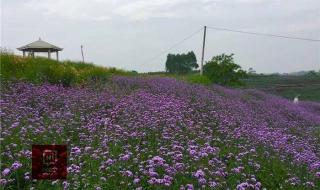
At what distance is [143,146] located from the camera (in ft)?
23.7

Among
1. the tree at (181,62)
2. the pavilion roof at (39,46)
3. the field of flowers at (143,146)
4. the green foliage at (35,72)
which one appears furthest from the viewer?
the tree at (181,62)

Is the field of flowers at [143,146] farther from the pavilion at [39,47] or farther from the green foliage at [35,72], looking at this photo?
the pavilion at [39,47]

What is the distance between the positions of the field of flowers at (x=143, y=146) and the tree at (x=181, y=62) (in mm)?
42273

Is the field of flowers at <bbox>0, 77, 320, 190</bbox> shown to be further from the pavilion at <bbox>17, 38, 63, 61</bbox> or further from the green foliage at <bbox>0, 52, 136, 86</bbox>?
the pavilion at <bbox>17, 38, 63, 61</bbox>

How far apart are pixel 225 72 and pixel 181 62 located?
2585 cm

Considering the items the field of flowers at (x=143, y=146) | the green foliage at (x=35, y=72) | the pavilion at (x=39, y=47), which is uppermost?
the pavilion at (x=39, y=47)

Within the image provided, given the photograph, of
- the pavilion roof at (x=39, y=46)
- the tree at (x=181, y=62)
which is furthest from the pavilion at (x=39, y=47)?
the tree at (x=181, y=62)

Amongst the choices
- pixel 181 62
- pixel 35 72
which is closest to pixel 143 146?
pixel 35 72

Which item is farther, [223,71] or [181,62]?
[181,62]

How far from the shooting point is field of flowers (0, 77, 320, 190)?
5484 millimetres

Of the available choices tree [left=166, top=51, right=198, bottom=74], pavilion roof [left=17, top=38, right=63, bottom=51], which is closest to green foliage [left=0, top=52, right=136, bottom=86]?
pavilion roof [left=17, top=38, right=63, bottom=51]

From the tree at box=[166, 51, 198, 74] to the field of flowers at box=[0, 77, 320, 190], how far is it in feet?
139

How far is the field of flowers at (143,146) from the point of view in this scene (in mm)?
5484

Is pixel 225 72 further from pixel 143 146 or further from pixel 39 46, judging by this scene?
pixel 143 146
